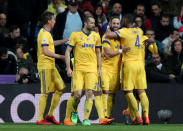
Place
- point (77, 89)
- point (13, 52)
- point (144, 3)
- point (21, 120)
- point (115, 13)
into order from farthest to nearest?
point (144, 3) → point (115, 13) → point (13, 52) → point (21, 120) → point (77, 89)

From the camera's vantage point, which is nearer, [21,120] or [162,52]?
[21,120]

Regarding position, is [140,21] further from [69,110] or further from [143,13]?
[69,110]

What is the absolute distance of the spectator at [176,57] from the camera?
15000 millimetres

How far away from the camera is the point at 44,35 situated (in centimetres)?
1280

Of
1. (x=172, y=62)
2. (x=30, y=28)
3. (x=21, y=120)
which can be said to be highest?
(x=30, y=28)

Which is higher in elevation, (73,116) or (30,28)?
(30,28)

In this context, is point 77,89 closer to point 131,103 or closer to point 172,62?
point 131,103

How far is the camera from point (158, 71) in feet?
48.6

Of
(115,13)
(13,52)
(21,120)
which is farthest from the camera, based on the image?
(115,13)

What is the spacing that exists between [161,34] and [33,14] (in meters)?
3.76

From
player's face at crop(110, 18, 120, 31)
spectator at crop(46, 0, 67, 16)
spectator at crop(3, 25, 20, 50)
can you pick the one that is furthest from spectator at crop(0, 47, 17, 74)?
player's face at crop(110, 18, 120, 31)

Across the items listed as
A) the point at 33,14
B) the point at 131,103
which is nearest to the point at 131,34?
the point at 131,103

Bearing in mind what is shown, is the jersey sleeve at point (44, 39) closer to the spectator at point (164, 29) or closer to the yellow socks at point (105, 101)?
the yellow socks at point (105, 101)

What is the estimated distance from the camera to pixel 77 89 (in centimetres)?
1220
